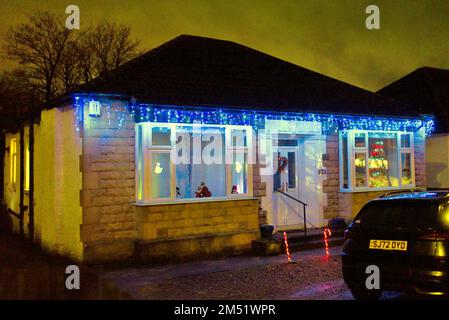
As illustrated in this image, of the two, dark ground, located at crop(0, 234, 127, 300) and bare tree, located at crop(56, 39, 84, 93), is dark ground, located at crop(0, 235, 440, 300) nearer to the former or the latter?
dark ground, located at crop(0, 234, 127, 300)

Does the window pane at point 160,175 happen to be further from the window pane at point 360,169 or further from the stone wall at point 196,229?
the window pane at point 360,169

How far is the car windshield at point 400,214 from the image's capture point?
266 inches

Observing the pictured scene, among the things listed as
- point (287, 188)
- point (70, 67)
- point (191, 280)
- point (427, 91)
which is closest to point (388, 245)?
point (191, 280)

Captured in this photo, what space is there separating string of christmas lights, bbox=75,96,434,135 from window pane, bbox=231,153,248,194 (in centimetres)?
87

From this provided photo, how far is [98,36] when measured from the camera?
36.5 metres

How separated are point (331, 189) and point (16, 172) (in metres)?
10.3

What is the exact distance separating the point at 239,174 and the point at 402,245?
6004 millimetres

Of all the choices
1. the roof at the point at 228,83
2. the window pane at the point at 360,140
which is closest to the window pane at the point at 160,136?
the roof at the point at 228,83

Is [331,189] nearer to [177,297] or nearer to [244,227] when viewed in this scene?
[244,227]

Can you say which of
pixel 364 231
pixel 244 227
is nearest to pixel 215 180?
pixel 244 227

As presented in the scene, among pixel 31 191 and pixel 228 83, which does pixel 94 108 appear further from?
pixel 31 191

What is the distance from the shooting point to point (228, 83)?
12844mm

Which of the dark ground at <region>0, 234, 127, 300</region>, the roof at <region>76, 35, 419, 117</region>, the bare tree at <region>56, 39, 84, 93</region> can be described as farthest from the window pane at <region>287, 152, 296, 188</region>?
the bare tree at <region>56, 39, 84, 93</region>

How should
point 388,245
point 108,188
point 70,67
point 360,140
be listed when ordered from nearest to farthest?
1. point 388,245
2. point 108,188
3. point 360,140
4. point 70,67
